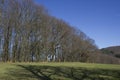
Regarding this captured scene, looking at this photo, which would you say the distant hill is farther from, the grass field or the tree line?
the grass field

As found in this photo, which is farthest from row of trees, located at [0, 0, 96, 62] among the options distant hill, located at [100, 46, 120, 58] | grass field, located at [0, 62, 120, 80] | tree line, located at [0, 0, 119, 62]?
distant hill, located at [100, 46, 120, 58]

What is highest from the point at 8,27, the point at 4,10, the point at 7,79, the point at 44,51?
the point at 4,10

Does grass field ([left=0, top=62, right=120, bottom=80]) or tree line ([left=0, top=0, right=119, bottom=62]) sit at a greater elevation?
tree line ([left=0, top=0, right=119, bottom=62])

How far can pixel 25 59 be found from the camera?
5625cm

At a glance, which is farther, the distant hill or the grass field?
the distant hill

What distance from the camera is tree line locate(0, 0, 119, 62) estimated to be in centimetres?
5031

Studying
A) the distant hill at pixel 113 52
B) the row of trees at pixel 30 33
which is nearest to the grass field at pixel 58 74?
the row of trees at pixel 30 33

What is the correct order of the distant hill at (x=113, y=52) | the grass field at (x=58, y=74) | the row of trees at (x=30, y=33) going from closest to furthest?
the grass field at (x=58, y=74) → the row of trees at (x=30, y=33) → the distant hill at (x=113, y=52)

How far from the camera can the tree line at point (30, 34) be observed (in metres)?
50.3

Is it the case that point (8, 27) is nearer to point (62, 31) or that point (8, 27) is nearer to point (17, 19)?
point (17, 19)

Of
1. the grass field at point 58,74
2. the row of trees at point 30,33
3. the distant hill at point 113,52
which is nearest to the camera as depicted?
the grass field at point 58,74

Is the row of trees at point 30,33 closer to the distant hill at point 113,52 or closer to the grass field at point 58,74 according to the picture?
the grass field at point 58,74

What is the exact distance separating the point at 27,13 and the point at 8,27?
576cm

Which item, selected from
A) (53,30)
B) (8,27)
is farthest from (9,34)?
(53,30)
